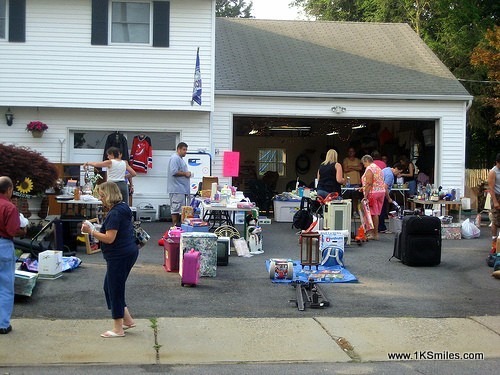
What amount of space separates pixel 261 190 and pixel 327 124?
4.70 m

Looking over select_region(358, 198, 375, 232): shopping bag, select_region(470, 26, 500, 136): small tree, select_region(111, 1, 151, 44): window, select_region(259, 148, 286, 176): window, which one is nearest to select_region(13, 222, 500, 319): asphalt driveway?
select_region(358, 198, 375, 232): shopping bag

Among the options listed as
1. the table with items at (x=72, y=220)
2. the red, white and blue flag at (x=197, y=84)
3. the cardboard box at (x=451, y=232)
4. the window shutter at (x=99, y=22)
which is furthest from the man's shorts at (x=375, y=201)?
the window shutter at (x=99, y=22)

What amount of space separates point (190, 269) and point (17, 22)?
10051mm

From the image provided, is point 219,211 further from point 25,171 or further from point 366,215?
point 25,171

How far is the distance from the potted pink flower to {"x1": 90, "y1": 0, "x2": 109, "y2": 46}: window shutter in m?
2.32

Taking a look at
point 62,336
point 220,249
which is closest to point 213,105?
point 220,249

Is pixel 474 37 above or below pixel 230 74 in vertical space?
above

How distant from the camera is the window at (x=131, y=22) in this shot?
1680 centimetres

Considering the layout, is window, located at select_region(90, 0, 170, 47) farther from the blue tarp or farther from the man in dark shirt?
the man in dark shirt

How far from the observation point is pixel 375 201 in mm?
13703

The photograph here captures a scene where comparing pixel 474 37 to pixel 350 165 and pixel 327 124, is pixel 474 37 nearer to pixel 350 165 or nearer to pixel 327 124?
pixel 327 124

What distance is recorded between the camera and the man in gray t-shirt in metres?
13.6

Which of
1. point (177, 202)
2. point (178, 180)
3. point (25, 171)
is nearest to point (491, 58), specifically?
point (178, 180)

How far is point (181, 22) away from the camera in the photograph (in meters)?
16.8
